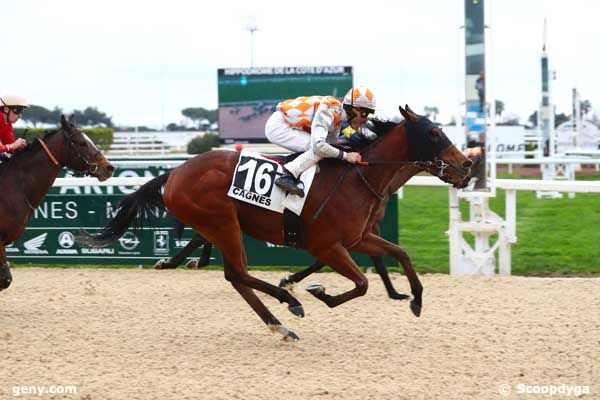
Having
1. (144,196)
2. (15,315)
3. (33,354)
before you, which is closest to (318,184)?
(144,196)

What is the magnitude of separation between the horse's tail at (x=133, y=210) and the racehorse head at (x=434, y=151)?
6.49ft

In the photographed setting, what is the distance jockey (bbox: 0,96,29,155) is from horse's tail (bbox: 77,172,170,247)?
3.46ft

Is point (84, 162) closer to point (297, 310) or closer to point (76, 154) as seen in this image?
point (76, 154)

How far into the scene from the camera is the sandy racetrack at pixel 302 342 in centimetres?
548

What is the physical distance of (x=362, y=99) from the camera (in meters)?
6.72

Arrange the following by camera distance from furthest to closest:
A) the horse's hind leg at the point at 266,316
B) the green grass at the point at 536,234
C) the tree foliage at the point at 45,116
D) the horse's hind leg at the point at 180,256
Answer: the tree foliage at the point at 45,116
the green grass at the point at 536,234
the horse's hind leg at the point at 180,256
the horse's hind leg at the point at 266,316

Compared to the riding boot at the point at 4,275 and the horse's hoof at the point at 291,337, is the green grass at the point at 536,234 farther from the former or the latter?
the riding boot at the point at 4,275

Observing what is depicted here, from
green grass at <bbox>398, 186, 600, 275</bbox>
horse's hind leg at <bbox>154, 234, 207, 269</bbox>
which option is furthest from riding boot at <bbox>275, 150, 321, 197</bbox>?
green grass at <bbox>398, 186, 600, 275</bbox>

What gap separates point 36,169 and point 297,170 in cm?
246

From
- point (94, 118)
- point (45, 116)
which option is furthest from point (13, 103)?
point (94, 118)

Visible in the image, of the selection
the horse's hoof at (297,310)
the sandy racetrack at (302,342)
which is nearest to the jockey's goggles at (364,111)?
the horse's hoof at (297,310)

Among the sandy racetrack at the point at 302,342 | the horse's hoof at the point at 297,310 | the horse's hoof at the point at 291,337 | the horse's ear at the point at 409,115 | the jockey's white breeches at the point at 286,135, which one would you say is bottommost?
the sandy racetrack at the point at 302,342

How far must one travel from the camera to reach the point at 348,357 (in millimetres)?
6168

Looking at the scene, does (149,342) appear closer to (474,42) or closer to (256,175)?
(256,175)
